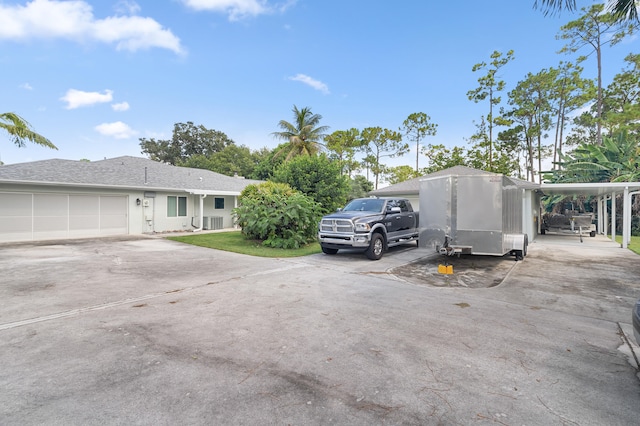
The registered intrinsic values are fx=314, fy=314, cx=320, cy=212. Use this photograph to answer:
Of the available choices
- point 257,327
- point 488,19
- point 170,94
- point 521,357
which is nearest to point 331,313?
point 257,327

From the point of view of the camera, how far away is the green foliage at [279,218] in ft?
42.4

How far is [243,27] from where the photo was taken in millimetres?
15398

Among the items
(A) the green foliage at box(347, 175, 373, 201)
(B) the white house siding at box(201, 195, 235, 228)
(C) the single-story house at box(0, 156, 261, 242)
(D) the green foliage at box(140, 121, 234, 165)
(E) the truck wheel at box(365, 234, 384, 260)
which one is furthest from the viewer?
(D) the green foliage at box(140, 121, 234, 165)

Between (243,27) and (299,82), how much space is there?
1077cm

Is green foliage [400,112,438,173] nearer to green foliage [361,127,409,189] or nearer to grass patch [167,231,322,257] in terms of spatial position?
green foliage [361,127,409,189]

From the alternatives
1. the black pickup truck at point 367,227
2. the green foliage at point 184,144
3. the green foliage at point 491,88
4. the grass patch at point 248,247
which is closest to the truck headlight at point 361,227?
the black pickup truck at point 367,227

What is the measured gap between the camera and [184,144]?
48250 millimetres

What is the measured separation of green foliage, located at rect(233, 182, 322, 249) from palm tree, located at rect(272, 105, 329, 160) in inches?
609

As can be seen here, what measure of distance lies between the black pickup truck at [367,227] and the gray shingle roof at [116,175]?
1239cm

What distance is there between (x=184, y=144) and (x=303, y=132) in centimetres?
2714

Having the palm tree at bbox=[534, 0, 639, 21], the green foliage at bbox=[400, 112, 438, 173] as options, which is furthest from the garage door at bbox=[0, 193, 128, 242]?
the green foliage at bbox=[400, 112, 438, 173]

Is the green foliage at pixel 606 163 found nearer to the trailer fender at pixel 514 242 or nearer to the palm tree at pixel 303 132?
the trailer fender at pixel 514 242

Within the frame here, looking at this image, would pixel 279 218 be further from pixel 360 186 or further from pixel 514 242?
pixel 360 186

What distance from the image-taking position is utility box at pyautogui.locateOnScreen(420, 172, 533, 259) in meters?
8.57
